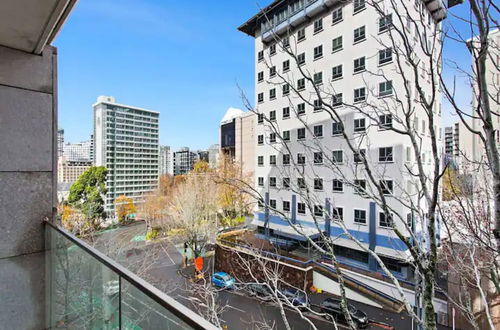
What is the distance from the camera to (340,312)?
755 centimetres

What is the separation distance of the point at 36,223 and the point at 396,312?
961 cm

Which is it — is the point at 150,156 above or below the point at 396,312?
above

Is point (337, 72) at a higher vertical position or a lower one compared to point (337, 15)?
lower

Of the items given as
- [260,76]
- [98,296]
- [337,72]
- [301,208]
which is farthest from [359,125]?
[98,296]

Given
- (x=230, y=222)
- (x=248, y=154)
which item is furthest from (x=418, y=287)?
(x=248, y=154)

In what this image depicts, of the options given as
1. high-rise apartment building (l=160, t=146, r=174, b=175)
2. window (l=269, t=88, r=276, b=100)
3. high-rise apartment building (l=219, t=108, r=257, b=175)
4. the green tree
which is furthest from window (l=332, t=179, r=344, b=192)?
high-rise apartment building (l=160, t=146, r=174, b=175)

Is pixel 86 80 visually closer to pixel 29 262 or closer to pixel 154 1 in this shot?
pixel 154 1

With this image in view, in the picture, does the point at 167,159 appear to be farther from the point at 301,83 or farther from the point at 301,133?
the point at 301,83

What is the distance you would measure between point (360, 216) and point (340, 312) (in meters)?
3.96

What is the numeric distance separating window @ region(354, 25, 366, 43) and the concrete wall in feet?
36.6

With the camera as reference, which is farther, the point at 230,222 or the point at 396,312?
the point at 230,222

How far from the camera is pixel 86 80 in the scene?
6.01 metres

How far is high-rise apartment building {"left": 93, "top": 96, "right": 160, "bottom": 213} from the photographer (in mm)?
27969

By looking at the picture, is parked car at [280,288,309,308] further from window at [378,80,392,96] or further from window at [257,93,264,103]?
window at [257,93,264,103]
